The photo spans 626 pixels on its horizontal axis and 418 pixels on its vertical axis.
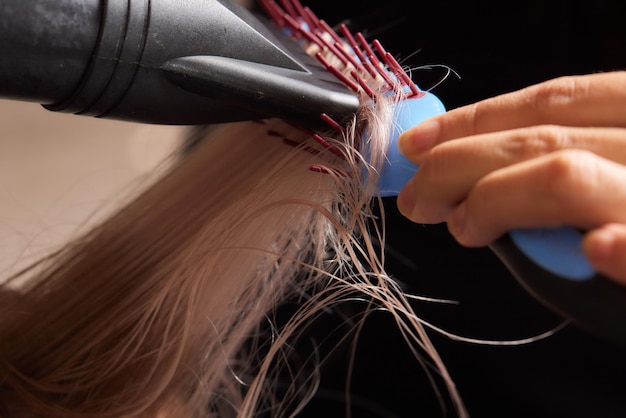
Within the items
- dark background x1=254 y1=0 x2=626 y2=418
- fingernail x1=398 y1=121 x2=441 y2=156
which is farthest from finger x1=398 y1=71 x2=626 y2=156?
dark background x1=254 y1=0 x2=626 y2=418

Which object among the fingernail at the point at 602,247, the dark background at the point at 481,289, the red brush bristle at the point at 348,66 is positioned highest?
the red brush bristle at the point at 348,66

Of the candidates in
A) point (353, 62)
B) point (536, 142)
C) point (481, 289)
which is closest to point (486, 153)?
point (536, 142)

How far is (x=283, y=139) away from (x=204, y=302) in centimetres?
14

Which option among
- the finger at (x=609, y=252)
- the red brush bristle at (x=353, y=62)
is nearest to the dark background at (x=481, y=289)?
the red brush bristle at (x=353, y=62)

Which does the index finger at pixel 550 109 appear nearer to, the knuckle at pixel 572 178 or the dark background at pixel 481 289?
the knuckle at pixel 572 178

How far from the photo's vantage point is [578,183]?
30 centimetres

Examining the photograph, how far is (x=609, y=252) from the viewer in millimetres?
288

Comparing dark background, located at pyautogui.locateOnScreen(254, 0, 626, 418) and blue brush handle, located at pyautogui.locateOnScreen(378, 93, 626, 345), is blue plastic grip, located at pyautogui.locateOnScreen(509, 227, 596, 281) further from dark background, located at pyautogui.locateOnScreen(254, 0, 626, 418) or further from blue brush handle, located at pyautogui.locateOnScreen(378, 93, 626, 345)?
dark background, located at pyautogui.locateOnScreen(254, 0, 626, 418)

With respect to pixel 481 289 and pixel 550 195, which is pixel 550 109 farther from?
pixel 481 289

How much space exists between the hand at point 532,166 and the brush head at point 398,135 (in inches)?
0.8

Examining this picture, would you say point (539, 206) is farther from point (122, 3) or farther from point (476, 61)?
point (476, 61)

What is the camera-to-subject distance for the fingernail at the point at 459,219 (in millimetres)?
355

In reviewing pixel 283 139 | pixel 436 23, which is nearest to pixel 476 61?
pixel 436 23

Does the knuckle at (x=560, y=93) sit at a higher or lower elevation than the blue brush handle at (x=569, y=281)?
higher
